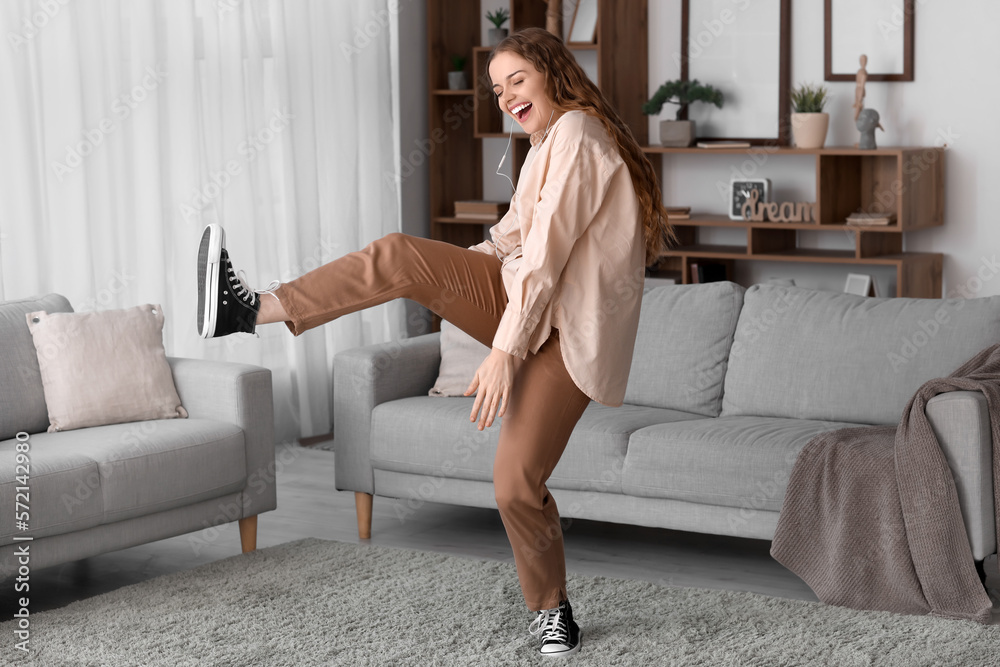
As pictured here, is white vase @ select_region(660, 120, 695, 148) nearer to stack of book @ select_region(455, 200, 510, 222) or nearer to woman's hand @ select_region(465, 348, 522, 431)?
stack of book @ select_region(455, 200, 510, 222)

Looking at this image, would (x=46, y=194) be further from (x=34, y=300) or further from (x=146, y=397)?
(x=146, y=397)

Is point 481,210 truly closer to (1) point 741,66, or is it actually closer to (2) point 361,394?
(1) point 741,66

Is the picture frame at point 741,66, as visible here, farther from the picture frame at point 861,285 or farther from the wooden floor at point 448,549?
the wooden floor at point 448,549

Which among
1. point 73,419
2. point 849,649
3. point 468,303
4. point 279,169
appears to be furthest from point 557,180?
point 279,169

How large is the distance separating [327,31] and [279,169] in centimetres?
70

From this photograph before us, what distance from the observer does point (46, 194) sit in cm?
455

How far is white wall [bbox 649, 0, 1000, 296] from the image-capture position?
17.0ft

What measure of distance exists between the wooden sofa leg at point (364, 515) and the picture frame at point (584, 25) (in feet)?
8.87

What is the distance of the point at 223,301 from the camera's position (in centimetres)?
245

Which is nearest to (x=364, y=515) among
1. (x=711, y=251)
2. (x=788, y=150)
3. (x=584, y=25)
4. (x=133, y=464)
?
(x=133, y=464)

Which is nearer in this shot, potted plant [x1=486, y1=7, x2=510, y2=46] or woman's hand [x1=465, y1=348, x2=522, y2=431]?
woman's hand [x1=465, y1=348, x2=522, y2=431]

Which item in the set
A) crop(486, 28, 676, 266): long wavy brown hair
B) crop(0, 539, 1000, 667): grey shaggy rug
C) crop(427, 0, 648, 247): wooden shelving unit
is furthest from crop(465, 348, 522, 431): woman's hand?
crop(427, 0, 648, 247): wooden shelving unit

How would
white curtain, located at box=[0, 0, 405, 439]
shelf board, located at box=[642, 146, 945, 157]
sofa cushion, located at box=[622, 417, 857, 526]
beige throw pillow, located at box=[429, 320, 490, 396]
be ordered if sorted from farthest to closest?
shelf board, located at box=[642, 146, 945, 157] → white curtain, located at box=[0, 0, 405, 439] → beige throw pillow, located at box=[429, 320, 490, 396] → sofa cushion, located at box=[622, 417, 857, 526]

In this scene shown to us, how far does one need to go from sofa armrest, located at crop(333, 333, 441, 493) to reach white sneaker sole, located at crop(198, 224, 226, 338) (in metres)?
1.57
